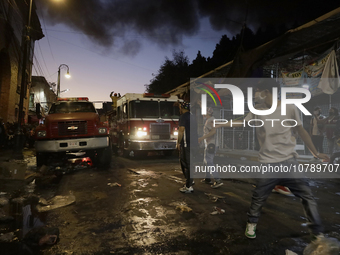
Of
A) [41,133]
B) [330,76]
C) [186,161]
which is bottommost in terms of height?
[186,161]

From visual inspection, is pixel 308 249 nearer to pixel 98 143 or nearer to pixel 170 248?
pixel 170 248

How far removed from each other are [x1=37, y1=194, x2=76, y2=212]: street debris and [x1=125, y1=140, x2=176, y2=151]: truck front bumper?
5329 mm

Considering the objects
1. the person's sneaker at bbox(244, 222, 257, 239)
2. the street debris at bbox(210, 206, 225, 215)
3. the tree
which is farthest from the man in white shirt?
the tree

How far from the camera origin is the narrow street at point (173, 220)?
2.78m

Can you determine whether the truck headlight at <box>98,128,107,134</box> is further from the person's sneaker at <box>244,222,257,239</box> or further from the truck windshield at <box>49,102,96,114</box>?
the person's sneaker at <box>244,222,257,239</box>

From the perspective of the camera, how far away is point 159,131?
1042 centimetres

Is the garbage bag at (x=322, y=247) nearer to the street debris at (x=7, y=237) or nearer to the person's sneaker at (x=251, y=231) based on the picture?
the person's sneaker at (x=251, y=231)

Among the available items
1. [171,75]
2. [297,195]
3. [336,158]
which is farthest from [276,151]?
[171,75]

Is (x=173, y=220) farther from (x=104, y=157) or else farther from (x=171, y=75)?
(x=171, y=75)

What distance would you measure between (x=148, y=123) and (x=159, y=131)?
59 cm

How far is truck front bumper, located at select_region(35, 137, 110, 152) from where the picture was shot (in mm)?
7680

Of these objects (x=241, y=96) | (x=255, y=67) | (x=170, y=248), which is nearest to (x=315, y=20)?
Result: (x=255, y=67)

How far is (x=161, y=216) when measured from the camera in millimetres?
3758

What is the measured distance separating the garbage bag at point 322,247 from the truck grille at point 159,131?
26.3 ft
